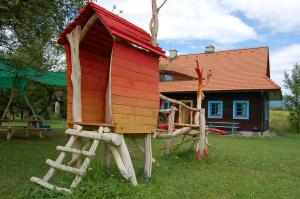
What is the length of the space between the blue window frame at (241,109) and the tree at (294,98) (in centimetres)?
527

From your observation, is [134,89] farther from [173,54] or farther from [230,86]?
[173,54]

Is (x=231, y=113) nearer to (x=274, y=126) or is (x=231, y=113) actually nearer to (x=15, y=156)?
(x=274, y=126)

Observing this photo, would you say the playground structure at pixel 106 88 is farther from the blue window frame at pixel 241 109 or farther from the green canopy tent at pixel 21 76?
the blue window frame at pixel 241 109

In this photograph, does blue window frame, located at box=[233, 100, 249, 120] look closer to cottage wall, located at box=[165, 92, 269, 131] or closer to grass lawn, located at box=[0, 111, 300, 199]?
cottage wall, located at box=[165, 92, 269, 131]

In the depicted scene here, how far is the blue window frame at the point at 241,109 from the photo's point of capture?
22062 millimetres

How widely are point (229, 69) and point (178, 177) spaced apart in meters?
18.6

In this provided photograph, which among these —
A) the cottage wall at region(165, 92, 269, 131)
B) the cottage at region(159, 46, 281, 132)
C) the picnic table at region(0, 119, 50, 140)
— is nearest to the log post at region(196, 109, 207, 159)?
the picnic table at region(0, 119, 50, 140)

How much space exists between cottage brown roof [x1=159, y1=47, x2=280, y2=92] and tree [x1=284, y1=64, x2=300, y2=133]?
2083mm

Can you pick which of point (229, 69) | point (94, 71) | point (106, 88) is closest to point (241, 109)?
point (229, 69)

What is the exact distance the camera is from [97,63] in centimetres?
707

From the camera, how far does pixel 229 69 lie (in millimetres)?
24594

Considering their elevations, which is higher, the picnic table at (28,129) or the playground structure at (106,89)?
the playground structure at (106,89)

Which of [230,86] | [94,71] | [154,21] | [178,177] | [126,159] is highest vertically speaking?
[154,21]

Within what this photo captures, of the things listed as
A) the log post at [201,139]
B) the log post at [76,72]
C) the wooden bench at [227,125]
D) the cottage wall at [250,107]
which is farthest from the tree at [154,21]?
the log post at [76,72]
